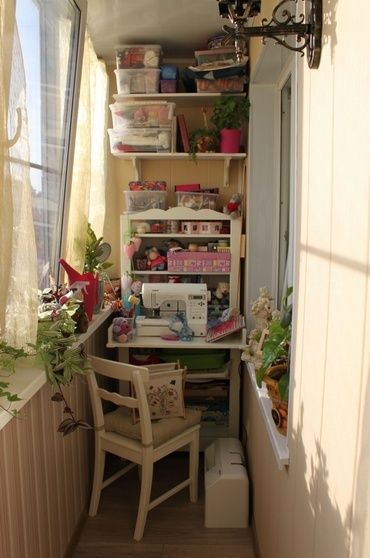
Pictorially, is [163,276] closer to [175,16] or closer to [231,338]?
[231,338]

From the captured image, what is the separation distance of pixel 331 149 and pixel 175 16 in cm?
178

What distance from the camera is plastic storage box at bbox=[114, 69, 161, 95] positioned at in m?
2.61

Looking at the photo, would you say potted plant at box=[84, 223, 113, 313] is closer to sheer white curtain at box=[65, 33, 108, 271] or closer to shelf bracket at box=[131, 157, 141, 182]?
sheer white curtain at box=[65, 33, 108, 271]

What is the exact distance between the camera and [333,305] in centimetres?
89

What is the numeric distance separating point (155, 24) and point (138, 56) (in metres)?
0.25

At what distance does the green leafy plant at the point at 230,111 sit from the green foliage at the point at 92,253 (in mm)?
957

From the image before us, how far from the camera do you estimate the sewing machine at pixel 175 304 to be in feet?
7.99

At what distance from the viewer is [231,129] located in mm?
2584

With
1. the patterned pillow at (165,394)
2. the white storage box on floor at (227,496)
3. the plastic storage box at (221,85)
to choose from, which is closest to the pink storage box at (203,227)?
the plastic storage box at (221,85)

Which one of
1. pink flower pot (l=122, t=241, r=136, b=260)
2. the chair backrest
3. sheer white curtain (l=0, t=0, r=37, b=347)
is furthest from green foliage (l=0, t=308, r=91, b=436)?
pink flower pot (l=122, t=241, r=136, b=260)

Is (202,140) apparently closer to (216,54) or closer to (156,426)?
(216,54)

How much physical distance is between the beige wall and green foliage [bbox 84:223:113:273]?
4.69ft

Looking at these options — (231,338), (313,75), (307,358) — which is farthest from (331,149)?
(231,338)

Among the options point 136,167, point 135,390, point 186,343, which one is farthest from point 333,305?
point 136,167
